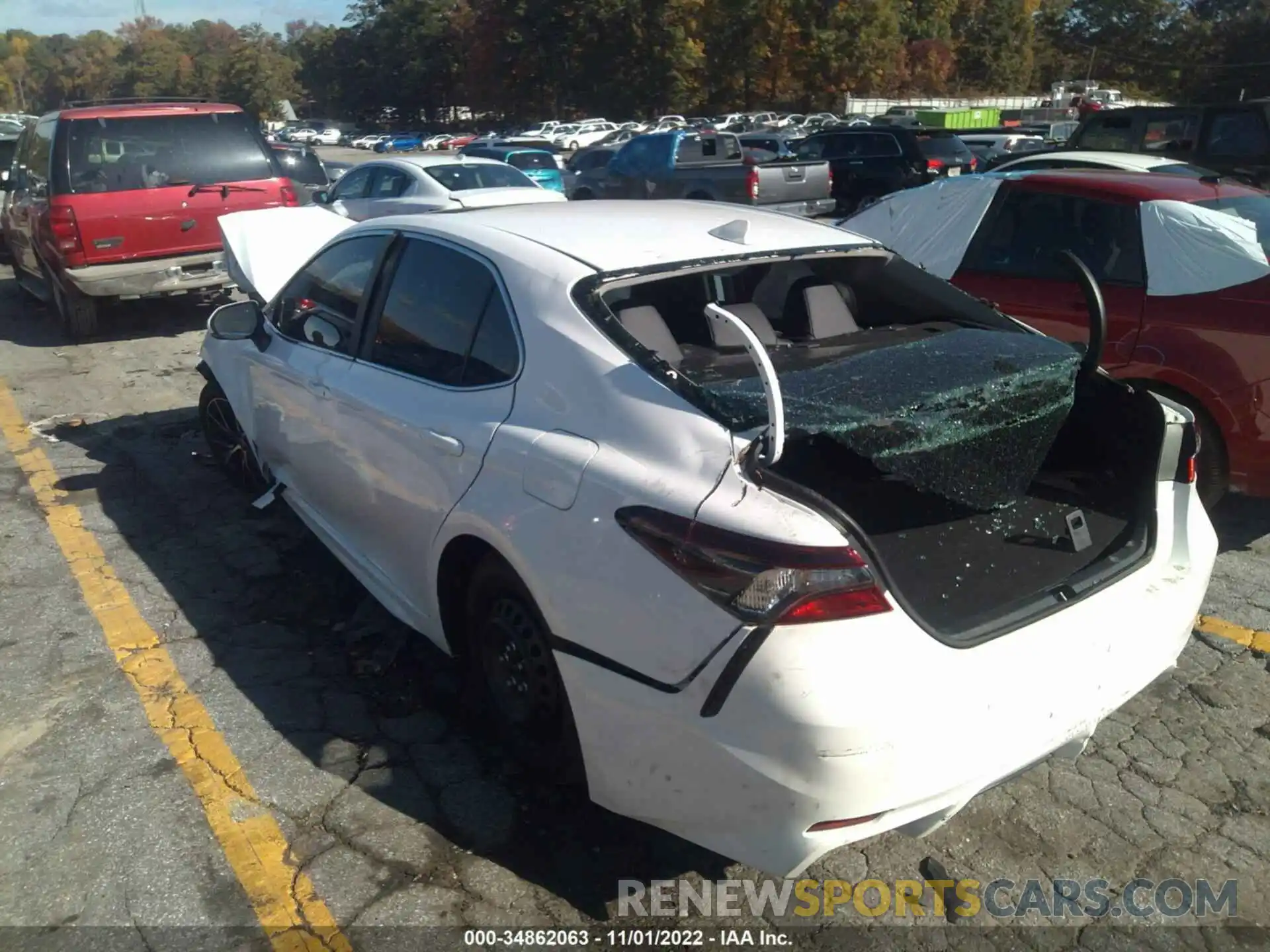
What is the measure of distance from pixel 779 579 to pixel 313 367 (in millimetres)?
2556

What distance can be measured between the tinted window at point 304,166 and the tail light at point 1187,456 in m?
16.1

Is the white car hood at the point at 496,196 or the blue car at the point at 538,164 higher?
the white car hood at the point at 496,196

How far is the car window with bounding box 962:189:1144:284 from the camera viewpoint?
5.42m

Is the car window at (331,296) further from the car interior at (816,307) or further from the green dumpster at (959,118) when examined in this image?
the green dumpster at (959,118)

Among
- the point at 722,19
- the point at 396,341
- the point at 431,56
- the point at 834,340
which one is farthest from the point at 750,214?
the point at 431,56

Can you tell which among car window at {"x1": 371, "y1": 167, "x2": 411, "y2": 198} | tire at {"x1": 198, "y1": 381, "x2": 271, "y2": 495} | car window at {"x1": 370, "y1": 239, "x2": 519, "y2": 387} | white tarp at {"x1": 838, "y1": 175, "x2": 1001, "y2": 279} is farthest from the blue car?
car window at {"x1": 370, "y1": 239, "x2": 519, "y2": 387}

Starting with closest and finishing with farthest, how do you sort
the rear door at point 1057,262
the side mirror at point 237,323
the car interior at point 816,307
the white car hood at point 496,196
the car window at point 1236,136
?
the car interior at point 816,307 → the side mirror at point 237,323 → the rear door at point 1057,262 → the white car hood at point 496,196 → the car window at point 1236,136

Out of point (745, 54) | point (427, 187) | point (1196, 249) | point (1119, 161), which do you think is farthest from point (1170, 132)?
point (745, 54)

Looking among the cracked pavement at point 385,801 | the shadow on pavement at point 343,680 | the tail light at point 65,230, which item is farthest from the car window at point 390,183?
the cracked pavement at point 385,801

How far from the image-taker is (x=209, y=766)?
3439 millimetres

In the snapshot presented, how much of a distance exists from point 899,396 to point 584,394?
32.7 inches

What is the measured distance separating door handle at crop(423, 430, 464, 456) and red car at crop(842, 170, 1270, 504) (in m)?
3.23

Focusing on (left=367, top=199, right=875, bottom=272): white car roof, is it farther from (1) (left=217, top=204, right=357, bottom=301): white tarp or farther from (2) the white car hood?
(2) the white car hood

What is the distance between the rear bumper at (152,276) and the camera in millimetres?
9164
